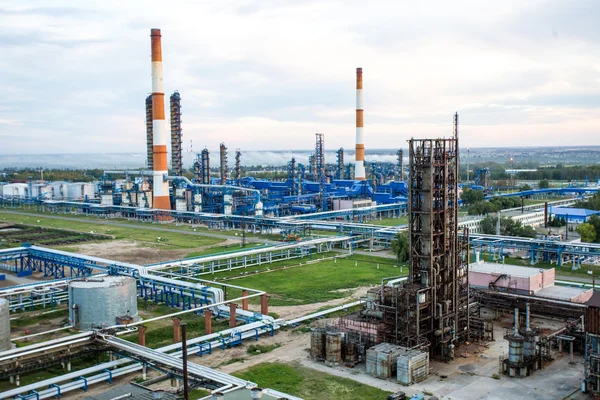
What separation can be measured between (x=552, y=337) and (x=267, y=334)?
11743mm

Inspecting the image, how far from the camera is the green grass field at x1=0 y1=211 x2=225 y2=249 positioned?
2096 inches

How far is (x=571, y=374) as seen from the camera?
20672 mm

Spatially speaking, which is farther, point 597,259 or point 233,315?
point 597,259

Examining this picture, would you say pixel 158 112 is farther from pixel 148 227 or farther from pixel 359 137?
pixel 359 137

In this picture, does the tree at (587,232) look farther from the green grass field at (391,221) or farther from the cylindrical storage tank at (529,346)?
the cylindrical storage tank at (529,346)

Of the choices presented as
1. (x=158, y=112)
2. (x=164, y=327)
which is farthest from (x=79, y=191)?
(x=164, y=327)

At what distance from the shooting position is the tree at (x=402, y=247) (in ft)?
135

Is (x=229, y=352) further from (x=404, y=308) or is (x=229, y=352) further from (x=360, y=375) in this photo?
(x=404, y=308)

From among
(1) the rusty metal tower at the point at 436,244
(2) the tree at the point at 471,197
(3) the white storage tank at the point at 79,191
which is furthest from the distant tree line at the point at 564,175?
(1) the rusty metal tower at the point at 436,244

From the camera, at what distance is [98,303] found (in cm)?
2630

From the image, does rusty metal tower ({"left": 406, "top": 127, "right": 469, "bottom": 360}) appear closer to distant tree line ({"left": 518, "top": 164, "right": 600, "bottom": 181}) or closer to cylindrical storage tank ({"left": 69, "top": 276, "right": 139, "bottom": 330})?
cylindrical storage tank ({"left": 69, "top": 276, "right": 139, "bottom": 330})

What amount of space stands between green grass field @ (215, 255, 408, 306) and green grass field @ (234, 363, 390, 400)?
9572 mm

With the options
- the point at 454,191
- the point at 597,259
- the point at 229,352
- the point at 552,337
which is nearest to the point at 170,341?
the point at 229,352

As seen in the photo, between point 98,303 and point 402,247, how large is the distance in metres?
22.8
